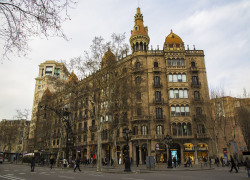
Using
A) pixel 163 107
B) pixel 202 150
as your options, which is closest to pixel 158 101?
pixel 163 107

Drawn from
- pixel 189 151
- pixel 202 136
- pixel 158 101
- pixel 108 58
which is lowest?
pixel 189 151

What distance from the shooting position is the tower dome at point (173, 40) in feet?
139

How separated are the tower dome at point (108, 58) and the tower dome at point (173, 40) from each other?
21.0 meters

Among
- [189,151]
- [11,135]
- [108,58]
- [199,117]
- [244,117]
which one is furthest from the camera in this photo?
[11,135]

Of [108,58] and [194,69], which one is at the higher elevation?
[194,69]

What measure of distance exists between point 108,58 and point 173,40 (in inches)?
898

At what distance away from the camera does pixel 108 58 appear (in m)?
25.1

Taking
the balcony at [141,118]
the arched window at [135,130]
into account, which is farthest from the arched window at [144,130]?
the balcony at [141,118]

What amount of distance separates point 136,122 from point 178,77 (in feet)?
40.6

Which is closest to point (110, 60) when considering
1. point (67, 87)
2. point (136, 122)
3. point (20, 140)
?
point (67, 87)

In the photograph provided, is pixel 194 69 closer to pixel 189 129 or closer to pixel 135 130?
pixel 189 129

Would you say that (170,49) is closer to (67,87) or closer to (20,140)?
(67,87)

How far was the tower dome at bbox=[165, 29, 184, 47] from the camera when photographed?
4226cm

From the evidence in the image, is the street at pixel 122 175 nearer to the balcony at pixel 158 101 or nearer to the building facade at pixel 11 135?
the balcony at pixel 158 101
